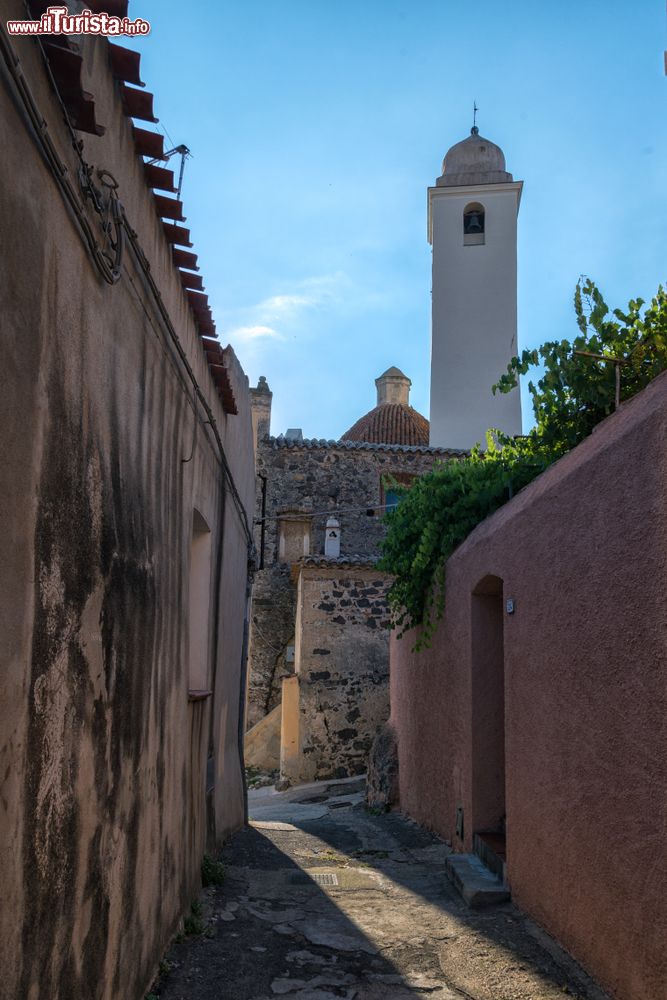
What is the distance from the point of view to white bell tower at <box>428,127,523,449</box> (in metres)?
23.2

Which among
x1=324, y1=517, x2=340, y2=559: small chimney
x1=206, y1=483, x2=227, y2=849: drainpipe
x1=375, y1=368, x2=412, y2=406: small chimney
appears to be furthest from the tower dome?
x1=206, y1=483, x2=227, y2=849: drainpipe

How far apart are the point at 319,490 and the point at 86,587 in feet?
57.6

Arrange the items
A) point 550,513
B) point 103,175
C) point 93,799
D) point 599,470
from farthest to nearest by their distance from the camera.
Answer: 1. point 550,513
2. point 599,470
3. point 103,175
4. point 93,799

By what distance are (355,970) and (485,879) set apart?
1625 millimetres

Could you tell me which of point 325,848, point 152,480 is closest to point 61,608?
point 152,480

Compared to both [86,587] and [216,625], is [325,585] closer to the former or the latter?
[216,625]

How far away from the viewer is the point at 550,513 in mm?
4727

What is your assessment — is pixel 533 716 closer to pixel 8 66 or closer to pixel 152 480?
pixel 152 480

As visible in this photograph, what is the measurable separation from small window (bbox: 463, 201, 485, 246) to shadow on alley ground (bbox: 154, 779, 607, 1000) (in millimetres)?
20060

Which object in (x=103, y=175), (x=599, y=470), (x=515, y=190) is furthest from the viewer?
(x=515, y=190)

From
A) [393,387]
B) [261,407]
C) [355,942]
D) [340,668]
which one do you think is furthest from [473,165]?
[355,942]

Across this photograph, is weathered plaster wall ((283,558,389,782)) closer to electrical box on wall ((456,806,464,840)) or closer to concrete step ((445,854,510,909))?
electrical box on wall ((456,806,464,840))

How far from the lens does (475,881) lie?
553 centimetres

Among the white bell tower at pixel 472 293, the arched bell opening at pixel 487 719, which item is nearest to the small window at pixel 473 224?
the white bell tower at pixel 472 293
